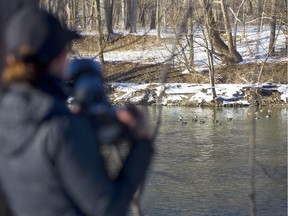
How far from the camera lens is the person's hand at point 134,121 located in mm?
1876

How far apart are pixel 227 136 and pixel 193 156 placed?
6.63 ft

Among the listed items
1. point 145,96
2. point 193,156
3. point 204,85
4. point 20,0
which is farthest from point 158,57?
point 20,0

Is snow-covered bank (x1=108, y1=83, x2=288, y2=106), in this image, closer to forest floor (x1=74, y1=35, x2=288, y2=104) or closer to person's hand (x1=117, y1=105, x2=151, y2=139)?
forest floor (x1=74, y1=35, x2=288, y2=104)

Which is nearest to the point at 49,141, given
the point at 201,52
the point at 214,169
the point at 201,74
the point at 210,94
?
the point at 214,169

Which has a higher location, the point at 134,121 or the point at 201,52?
the point at 134,121

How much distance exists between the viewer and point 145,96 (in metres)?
20.5

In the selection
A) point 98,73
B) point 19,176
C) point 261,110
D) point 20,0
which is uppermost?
point 20,0

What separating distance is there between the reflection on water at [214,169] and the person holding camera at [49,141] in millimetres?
6223

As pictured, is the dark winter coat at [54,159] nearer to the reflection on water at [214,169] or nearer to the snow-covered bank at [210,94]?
the reflection on water at [214,169]

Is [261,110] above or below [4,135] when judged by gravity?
below

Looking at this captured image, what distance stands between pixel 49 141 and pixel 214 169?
11.7 meters

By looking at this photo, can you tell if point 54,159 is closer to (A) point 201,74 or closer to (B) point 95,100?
(B) point 95,100

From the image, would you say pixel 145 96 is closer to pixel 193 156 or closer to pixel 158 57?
pixel 158 57

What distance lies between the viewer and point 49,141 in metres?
1.74
